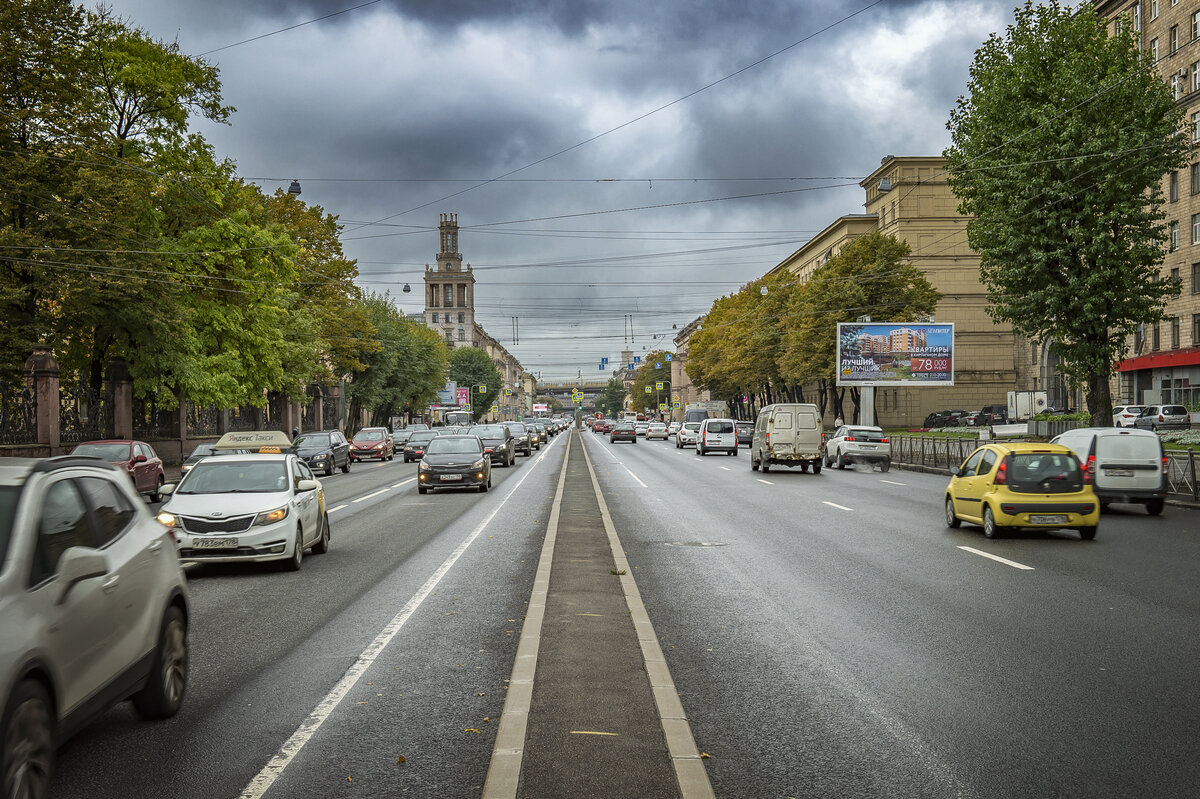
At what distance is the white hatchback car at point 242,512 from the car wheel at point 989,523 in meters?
Answer: 9.45

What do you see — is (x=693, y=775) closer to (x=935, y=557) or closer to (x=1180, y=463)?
(x=935, y=557)

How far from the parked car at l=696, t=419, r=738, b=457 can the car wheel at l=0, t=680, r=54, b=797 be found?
47107 millimetres

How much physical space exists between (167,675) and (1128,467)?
1794 cm

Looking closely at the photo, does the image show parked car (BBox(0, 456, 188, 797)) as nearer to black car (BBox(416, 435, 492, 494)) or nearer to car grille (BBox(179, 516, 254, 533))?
car grille (BBox(179, 516, 254, 533))

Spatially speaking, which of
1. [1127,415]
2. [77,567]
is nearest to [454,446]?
[77,567]

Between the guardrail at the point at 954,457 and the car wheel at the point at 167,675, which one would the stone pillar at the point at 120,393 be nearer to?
the guardrail at the point at 954,457

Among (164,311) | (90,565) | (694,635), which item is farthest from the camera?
(164,311)

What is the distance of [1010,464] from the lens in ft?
48.3

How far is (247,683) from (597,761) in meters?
2.77

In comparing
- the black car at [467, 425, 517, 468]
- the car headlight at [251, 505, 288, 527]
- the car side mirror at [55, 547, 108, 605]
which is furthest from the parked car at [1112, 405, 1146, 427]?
the car side mirror at [55, 547, 108, 605]

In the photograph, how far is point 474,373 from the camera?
136375 millimetres

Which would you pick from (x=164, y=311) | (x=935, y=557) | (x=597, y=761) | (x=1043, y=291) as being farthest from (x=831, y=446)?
(x=597, y=761)

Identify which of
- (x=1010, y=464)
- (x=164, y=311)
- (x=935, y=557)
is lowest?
(x=935, y=557)

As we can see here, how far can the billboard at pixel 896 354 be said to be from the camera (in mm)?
51719
